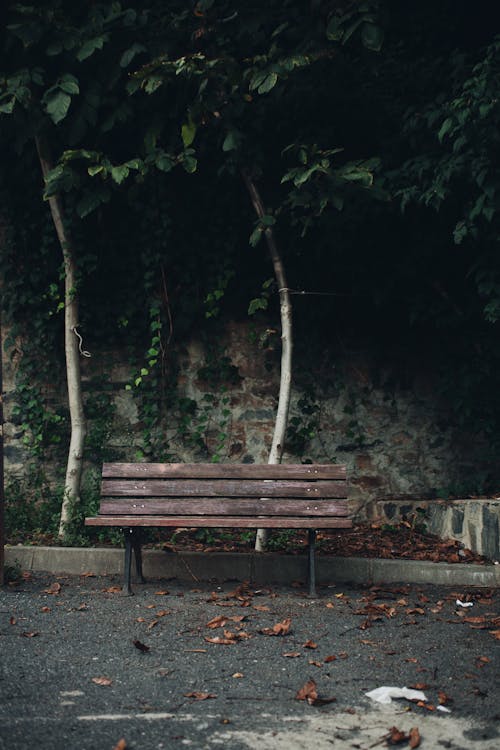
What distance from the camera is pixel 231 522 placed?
16.3 ft

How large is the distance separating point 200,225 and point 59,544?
3.10m

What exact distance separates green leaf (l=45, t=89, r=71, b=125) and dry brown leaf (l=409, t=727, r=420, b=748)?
4.83 meters

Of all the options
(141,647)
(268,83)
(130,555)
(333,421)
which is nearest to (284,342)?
(333,421)

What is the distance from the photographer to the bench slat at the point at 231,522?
4.93 m

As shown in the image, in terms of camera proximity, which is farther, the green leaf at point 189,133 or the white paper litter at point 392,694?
the green leaf at point 189,133

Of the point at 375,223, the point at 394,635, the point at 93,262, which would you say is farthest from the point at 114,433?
the point at 394,635

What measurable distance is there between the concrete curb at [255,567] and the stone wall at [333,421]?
137 cm

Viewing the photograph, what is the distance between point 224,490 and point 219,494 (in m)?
0.05

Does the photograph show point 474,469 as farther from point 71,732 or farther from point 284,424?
point 71,732

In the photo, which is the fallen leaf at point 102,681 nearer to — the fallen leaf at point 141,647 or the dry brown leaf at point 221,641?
the fallen leaf at point 141,647

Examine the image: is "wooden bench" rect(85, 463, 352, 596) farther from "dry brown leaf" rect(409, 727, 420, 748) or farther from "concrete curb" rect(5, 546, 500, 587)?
"dry brown leaf" rect(409, 727, 420, 748)

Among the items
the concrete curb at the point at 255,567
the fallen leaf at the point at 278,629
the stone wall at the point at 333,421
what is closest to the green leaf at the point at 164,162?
the stone wall at the point at 333,421

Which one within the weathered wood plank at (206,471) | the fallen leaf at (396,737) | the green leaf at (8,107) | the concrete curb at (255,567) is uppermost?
the green leaf at (8,107)

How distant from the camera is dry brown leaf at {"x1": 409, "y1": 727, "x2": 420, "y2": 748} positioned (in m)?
2.68
